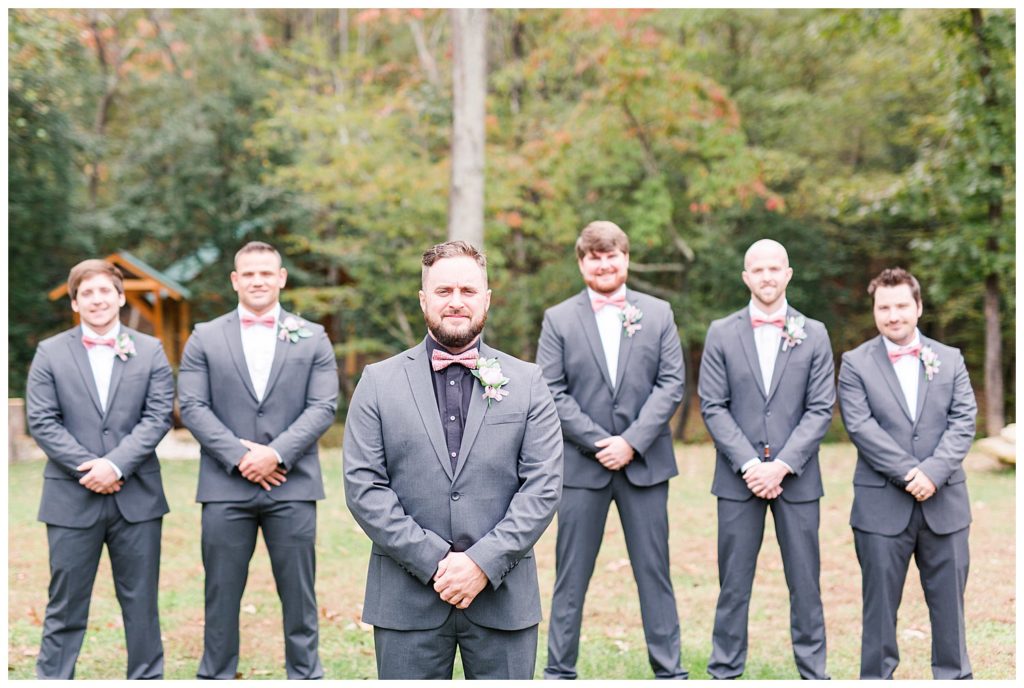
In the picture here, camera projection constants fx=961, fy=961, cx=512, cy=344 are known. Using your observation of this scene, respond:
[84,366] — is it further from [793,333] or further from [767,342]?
[793,333]

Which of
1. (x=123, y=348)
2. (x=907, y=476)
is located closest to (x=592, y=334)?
(x=907, y=476)

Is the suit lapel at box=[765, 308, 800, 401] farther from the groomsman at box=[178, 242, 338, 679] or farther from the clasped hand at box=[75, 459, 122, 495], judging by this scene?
the clasped hand at box=[75, 459, 122, 495]

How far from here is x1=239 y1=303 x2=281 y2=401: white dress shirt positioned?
523cm

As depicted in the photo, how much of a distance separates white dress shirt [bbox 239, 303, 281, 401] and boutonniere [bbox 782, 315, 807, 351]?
9.06 feet

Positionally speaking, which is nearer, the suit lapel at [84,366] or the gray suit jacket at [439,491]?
the gray suit jacket at [439,491]

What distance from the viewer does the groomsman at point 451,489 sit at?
3.52m

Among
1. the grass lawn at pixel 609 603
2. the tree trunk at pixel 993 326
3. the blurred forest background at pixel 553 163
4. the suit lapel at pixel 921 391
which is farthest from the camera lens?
the blurred forest background at pixel 553 163

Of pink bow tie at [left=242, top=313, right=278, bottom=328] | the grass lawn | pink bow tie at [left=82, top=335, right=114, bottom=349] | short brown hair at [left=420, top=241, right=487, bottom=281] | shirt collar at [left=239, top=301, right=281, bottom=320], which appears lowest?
the grass lawn

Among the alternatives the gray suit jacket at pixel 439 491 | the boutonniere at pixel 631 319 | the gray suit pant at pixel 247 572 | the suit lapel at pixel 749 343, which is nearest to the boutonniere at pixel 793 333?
the suit lapel at pixel 749 343

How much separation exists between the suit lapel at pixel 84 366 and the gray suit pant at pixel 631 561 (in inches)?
100

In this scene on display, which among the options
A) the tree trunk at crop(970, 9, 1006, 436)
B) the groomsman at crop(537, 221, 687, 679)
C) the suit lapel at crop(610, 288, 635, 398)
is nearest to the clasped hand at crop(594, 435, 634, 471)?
the groomsman at crop(537, 221, 687, 679)

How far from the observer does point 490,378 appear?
358 cm

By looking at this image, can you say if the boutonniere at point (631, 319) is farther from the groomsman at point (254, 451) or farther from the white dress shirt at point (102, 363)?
the white dress shirt at point (102, 363)

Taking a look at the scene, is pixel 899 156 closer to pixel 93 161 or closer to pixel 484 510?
pixel 93 161
